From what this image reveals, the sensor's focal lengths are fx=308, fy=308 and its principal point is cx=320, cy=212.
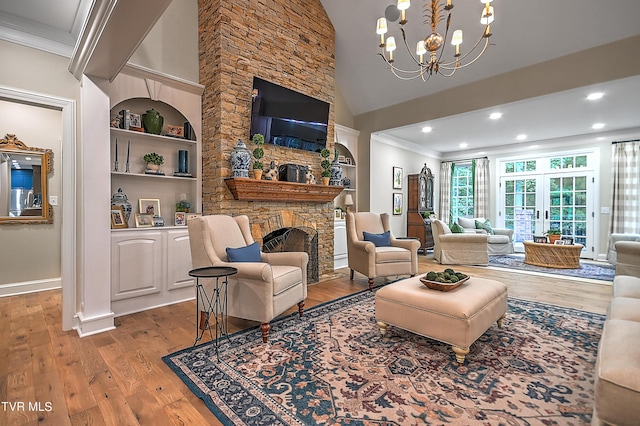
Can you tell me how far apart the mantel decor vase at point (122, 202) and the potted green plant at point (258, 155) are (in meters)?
1.39

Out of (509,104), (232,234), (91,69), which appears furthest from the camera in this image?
(509,104)

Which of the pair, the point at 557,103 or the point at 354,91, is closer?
the point at 557,103

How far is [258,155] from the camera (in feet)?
12.2

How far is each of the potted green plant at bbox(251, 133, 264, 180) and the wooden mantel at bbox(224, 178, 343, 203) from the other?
0.12 metres

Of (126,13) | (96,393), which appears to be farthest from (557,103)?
(96,393)

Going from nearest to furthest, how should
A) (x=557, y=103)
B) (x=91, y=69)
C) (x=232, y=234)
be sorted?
(x=91, y=69) → (x=232, y=234) → (x=557, y=103)

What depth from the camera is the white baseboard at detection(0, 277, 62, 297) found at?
378cm

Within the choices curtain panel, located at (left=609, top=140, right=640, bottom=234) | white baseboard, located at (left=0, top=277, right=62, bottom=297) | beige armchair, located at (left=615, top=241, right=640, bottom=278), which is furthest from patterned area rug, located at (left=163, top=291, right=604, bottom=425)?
curtain panel, located at (left=609, top=140, right=640, bottom=234)

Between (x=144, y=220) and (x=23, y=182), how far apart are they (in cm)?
215

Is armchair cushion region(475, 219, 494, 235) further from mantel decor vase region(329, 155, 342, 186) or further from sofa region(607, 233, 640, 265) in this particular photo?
mantel decor vase region(329, 155, 342, 186)

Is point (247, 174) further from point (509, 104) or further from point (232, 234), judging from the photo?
point (509, 104)

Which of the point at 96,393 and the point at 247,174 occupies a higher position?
the point at 247,174

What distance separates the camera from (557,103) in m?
4.62

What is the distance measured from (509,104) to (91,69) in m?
4.82
